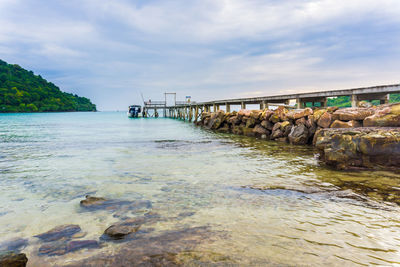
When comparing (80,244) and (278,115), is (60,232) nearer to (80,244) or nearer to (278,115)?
(80,244)

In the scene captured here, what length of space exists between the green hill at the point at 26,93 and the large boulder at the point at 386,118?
145468 mm

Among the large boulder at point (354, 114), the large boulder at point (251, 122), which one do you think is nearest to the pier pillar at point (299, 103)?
the large boulder at point (251, 122)

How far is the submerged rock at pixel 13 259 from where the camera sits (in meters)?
2.58

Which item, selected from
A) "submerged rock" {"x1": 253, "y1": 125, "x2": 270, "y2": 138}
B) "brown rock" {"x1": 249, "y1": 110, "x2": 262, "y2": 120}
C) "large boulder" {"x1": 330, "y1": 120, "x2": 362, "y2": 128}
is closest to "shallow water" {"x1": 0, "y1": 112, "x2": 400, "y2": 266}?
"large boulder" {"x1": 330, "y1": 120, "x2": 362, "y2": 128}

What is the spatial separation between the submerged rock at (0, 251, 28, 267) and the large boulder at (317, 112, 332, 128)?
1191cm

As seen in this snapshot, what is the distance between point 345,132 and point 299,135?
5814 mm

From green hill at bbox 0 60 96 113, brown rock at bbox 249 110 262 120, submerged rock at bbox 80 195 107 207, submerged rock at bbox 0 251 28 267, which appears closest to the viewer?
submerged rock at bbox 0 251 28 267

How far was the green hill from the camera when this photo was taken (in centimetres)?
11844

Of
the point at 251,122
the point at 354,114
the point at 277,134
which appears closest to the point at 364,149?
the point at 354,114

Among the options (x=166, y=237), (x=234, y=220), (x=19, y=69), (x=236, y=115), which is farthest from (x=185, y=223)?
(x=19, y=69)

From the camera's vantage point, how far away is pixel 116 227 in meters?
3.48

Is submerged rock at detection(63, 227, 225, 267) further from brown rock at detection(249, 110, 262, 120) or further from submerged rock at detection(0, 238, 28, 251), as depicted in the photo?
brown rock at detection(249, 110, 262, 120)

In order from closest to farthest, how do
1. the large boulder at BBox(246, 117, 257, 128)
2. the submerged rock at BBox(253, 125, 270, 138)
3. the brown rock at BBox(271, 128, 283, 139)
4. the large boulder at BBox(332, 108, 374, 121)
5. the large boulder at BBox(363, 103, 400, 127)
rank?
1. the large boulder at BBox(363, 103, 400, 127)
2. the large boulder at BBox(332, 108, 374, 121)
3. the brown rock at BBox(271, 128, 283, 139)
4. the submerged rock at BBox(253, 125, 270, 138)
5. the large boulder at BBox(246, 117, 257, 128)

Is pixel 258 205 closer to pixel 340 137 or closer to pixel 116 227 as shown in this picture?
pixel 116 227
